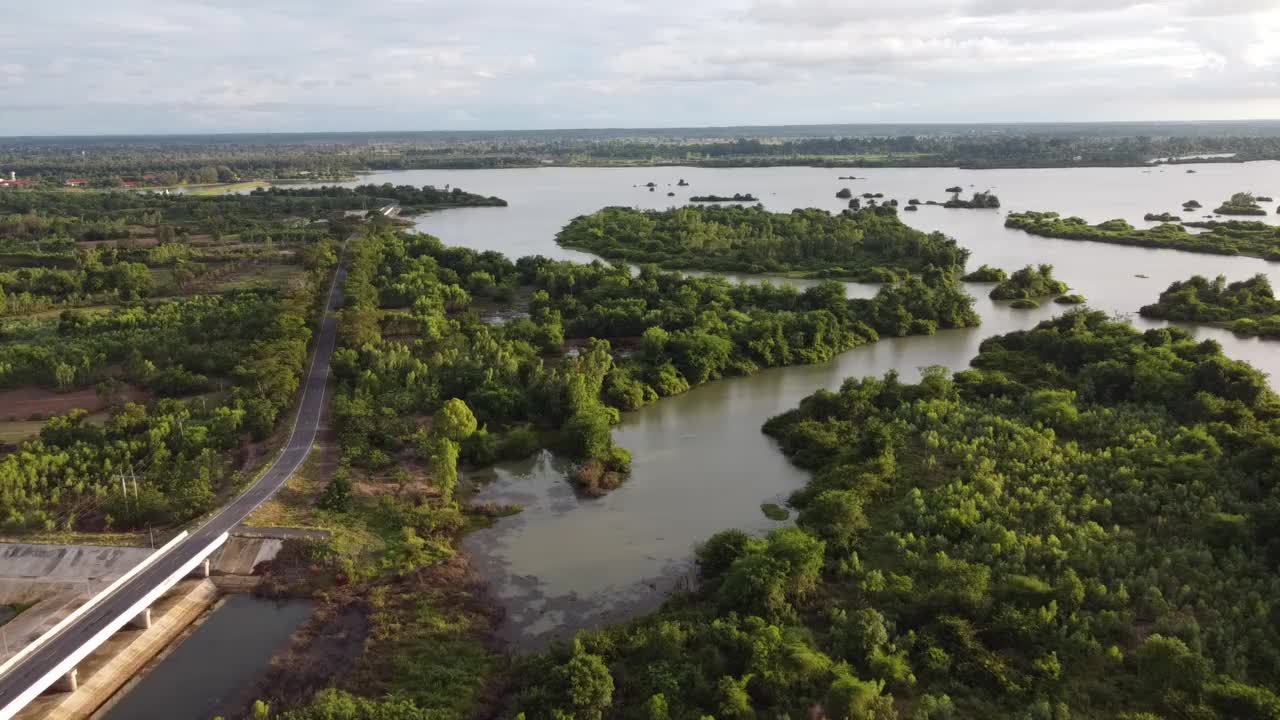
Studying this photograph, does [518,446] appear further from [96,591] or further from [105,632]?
[105,632]

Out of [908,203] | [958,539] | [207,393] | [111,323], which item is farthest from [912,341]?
[908,203]

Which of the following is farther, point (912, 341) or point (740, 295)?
point (740, 295)

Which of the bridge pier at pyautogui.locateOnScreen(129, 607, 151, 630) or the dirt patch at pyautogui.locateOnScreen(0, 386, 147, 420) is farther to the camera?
the dirt patch at pyautogui.locateOnScreen(0, 386, 147, 420)

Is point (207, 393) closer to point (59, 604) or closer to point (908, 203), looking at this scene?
point (59, 604)

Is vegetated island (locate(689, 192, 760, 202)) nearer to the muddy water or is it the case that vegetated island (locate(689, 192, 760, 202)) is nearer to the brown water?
the brown water

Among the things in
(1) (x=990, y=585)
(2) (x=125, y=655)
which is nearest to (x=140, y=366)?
(2) (x=125, y=655)

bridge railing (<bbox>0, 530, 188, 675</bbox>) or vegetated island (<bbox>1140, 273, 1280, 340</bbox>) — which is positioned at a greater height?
vegetated island (<bbox>1140, 273, 1280, 340</bbox>)

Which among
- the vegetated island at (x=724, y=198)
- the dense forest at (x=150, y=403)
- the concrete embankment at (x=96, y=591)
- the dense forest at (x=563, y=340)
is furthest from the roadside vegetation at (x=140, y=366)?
the vegetated island at (x=724, y=198)

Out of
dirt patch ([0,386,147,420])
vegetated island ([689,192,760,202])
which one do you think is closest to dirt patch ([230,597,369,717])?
dirt patch ([0,386,147,420])
